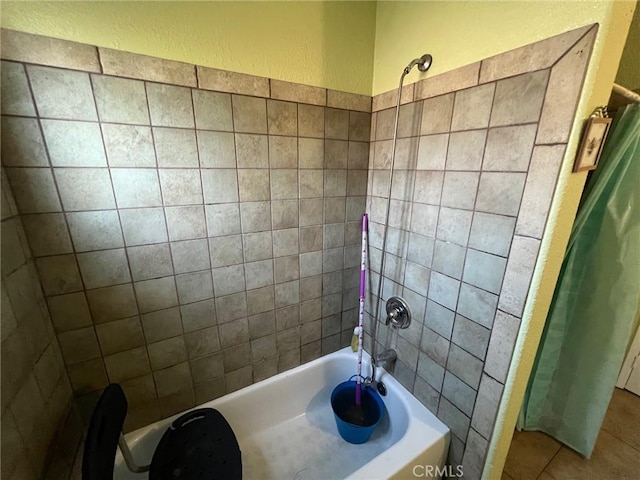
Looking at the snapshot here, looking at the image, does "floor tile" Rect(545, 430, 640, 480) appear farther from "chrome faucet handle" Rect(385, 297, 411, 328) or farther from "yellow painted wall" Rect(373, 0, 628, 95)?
"yellow painted wall" Rect(373, 0, 628, 95)

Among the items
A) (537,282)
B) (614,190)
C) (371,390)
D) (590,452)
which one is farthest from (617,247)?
(371,390)

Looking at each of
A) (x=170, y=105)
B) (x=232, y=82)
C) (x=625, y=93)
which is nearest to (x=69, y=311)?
(x=170, y=105)

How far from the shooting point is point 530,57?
716 millimetres

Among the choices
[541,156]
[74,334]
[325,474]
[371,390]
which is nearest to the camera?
[541,156]

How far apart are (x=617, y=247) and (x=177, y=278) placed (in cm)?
188

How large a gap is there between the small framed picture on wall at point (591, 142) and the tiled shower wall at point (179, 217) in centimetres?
83

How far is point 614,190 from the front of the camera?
1.03m

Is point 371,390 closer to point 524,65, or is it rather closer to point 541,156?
point 541,156

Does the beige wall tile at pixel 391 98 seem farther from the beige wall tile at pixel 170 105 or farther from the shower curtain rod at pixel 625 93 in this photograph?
the beige wall tile at pixel 170 105

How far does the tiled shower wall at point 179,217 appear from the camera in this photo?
2.53ft

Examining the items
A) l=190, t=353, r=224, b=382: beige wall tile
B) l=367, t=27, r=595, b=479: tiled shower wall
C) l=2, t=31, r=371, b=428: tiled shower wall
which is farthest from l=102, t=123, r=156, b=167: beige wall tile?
l=367, t=27, r=595, b=479: tiled shower wall

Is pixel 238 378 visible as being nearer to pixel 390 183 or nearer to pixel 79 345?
pixel 79 345

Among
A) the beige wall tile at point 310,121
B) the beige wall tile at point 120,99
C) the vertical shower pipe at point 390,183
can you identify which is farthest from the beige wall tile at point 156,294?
the vertical shower pipe at point 390,183

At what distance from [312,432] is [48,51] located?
1.91 meters
